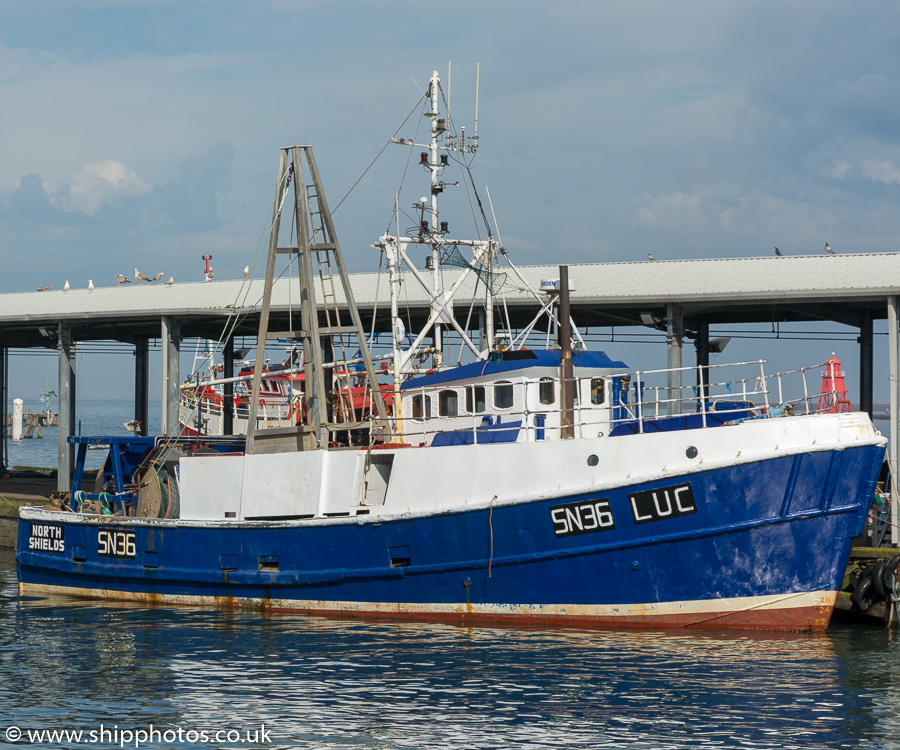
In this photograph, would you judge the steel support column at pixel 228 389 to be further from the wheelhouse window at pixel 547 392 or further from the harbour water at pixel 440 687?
the harbour water at pixel 440 687

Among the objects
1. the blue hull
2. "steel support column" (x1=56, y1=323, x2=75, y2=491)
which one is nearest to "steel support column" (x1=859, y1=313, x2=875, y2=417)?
the blue hull

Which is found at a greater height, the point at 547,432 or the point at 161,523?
the point at 547,432

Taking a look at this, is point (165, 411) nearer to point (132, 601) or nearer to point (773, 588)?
point (132, 601)

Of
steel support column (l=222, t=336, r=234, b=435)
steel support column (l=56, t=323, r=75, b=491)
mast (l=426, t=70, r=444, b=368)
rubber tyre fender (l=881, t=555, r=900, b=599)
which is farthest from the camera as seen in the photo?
steel support column (l=222, t=336, r=234, b=435)

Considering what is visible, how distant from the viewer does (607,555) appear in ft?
53.2

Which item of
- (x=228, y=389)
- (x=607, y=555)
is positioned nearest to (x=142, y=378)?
(x=228, y=389)

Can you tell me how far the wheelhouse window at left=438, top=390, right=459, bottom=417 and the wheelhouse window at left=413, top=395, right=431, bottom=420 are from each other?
0.27 m

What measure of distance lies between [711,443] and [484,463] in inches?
141

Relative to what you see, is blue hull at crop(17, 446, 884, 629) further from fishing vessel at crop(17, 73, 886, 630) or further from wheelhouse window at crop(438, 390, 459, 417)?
wheelhouse window at crop(438, 390, 459, 417)

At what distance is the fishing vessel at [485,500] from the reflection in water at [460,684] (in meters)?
0.74

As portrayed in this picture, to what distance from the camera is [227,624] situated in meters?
17.8

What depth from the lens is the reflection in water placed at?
11.6 metres

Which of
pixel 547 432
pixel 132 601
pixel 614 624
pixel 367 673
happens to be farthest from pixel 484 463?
pixel 132 601

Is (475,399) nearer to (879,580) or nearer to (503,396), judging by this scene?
(503,396)
